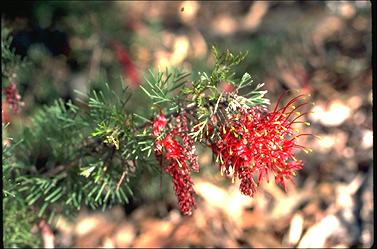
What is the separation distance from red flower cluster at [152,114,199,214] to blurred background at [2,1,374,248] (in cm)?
49

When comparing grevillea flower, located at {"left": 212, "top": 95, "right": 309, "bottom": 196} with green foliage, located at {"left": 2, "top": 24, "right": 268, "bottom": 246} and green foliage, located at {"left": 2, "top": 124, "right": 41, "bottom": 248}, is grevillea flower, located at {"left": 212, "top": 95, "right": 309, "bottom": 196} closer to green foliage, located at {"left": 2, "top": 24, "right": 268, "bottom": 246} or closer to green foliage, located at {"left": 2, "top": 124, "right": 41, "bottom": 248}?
green foliage, located at {"left": 2, "top": 24, "right": 268, "bottom": 246}

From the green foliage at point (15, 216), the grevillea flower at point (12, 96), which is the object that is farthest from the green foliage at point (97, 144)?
the grevillea flower at point (12, 96)

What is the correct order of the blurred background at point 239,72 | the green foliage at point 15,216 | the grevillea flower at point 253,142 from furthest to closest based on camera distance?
the blurred background at point 239,72 → the green foliage at point 15,216 → the grevillea flower at point 253,142

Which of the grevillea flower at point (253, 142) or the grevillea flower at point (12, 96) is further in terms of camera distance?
the grevillea flower at point (12, 96)

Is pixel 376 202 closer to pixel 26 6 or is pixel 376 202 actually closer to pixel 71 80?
pixel 71 80

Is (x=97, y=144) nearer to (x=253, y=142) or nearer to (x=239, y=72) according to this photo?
(x=253, y=142)

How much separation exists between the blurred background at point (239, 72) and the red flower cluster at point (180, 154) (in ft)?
1.62

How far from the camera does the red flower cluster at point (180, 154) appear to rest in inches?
55.1

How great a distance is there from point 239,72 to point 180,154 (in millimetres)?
1572

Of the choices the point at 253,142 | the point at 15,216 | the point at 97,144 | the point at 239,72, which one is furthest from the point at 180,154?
the point at 239,72

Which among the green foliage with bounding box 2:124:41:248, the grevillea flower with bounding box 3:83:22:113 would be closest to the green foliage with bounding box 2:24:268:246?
the green foliage with bounding box 2:124:41:248

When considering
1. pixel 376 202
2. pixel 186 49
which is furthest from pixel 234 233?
pixel 186 49

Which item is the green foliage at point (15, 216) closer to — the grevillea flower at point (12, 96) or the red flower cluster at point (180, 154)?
the grevillea flower at point (12, 96)

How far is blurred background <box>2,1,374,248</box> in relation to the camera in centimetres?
250
